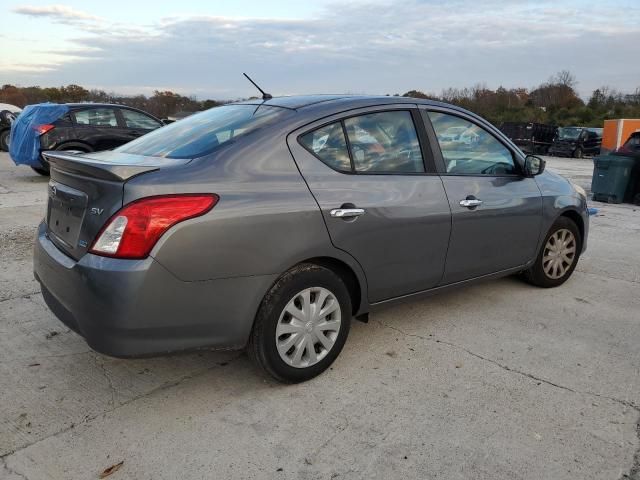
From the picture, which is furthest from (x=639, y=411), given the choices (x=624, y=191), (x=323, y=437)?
(x=624, y=191)

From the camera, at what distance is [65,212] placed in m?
3.02

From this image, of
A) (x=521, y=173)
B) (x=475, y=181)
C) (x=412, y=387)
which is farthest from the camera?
(x=521, y=173)

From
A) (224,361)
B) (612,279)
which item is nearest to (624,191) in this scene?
(612,279)

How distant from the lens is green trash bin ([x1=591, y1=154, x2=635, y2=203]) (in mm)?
10852

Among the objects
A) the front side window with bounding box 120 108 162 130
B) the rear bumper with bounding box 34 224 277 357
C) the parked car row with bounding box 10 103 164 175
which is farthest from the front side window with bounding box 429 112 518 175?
the front side window with bounding box 120 108 162 130

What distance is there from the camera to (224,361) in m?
3.48

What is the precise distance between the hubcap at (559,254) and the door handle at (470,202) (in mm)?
1244

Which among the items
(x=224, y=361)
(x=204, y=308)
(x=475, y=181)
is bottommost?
(x=224, y=361)

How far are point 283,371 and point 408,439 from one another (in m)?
0.78

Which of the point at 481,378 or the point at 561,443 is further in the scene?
the point at 481,378

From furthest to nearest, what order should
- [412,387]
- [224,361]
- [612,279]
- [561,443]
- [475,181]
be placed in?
[612,279], [475,181], [224,361], [412,387], [561,443]

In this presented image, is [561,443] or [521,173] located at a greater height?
[521,173]

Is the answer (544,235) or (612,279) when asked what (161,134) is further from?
(612,279)

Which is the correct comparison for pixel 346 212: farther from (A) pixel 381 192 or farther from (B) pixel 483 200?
(B) pixel 483 200
